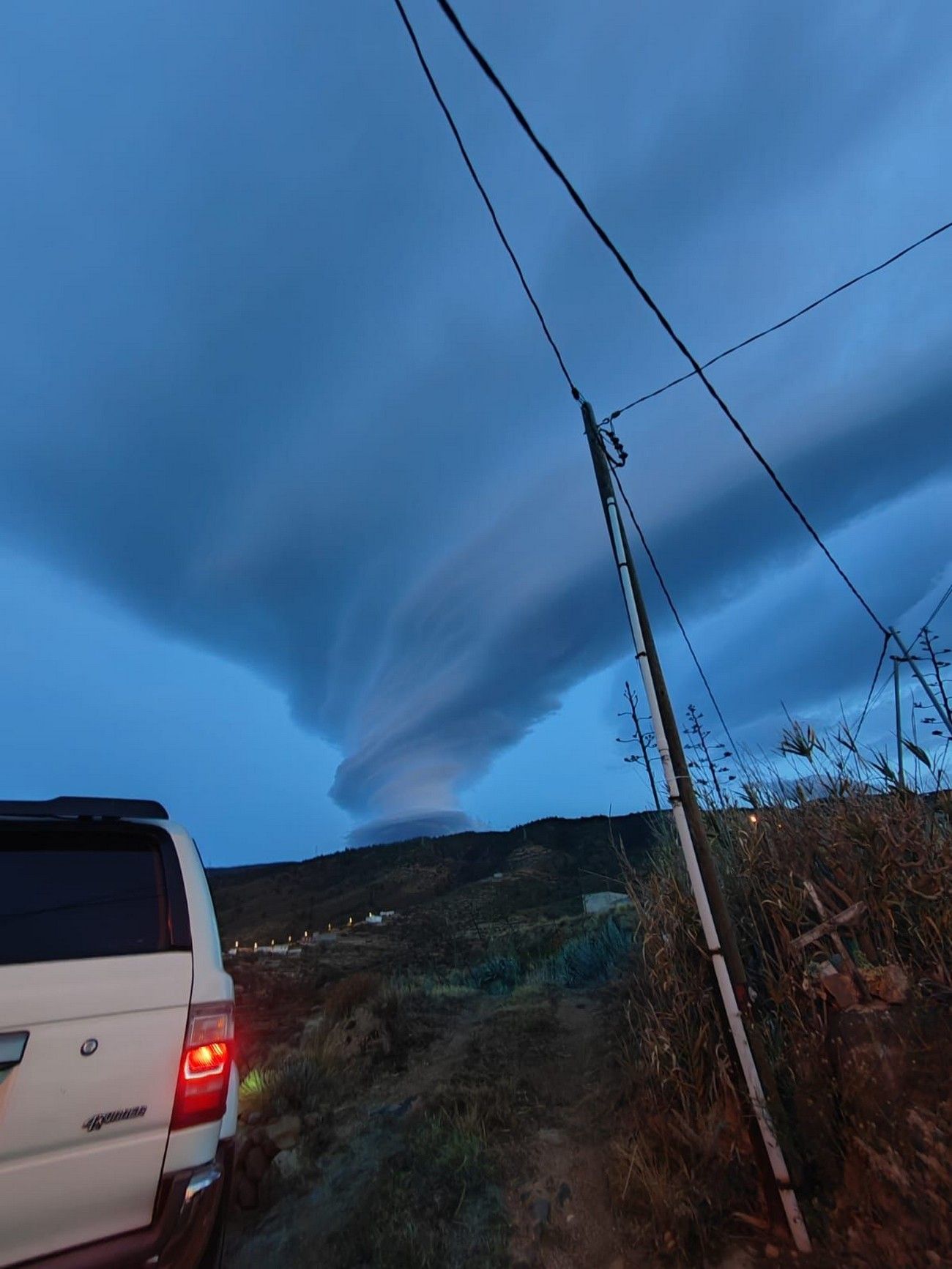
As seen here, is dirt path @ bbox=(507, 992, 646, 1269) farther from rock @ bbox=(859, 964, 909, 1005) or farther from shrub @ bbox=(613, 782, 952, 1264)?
rock @ bbox=(859, 964, 909, 1005)

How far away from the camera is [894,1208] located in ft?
9.72

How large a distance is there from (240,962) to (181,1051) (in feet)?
47.2

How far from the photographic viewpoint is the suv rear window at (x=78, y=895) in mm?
2297

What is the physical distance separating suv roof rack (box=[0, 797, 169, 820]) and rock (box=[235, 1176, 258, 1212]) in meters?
3.89

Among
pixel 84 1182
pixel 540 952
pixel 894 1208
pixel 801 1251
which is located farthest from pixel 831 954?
pixel 540 952

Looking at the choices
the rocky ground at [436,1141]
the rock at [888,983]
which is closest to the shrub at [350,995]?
the rocky ground at [436,1141]

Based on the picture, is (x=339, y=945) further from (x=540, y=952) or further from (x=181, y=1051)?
(x=181, y=1051)

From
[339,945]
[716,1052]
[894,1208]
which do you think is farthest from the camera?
[339,945]

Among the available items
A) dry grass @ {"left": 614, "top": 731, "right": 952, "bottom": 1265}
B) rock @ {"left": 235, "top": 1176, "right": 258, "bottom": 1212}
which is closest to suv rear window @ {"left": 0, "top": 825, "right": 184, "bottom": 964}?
dry grass @ {"left": 614, "top": 731, "right": 952, "bottom": 1265}

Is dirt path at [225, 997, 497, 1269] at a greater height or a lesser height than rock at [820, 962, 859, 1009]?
lesser

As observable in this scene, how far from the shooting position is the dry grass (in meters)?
3.12

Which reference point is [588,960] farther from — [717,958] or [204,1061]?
[204,1061]

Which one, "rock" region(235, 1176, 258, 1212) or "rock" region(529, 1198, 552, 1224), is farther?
"rock" region(235, 1176, 258, 1212)

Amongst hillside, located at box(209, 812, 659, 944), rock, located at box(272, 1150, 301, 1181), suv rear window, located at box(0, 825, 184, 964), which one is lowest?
rock, located at box(272, 1150, 301, 1181)
